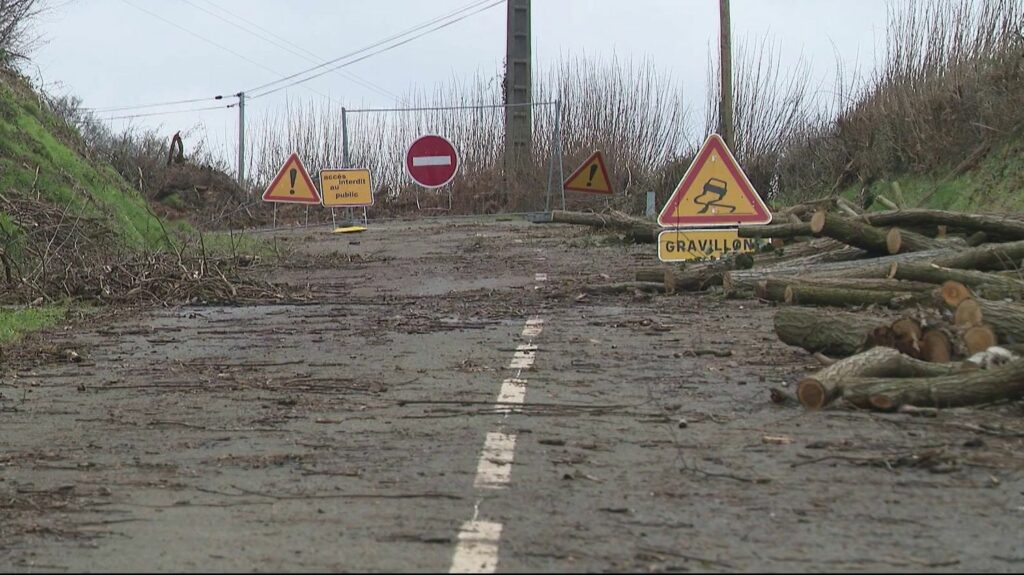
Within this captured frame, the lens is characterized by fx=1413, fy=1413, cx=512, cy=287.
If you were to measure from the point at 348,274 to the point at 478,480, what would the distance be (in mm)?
12196

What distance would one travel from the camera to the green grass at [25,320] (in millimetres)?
11477

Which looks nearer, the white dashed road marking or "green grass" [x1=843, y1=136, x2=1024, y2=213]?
the white dashed road marking

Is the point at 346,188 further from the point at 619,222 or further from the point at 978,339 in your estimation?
the point at 978,339

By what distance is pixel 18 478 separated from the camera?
629 centimetres

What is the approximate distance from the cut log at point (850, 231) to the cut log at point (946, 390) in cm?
558

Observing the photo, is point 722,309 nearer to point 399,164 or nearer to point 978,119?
point 978,119

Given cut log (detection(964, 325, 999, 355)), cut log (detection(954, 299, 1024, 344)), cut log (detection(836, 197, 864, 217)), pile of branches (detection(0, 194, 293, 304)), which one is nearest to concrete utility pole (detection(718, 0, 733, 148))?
cut log (detection(836, 197, 864, 217))

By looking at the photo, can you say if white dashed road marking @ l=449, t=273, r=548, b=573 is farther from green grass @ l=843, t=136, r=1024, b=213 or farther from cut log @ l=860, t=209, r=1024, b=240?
green grass @ l=843, t=136, r=1024, b=213

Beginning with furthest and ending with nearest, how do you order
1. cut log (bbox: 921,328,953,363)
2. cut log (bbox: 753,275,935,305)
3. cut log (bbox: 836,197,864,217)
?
cut log (bbox: 836,197,864,217) < cut log (bbox: 753,275,935,305) < cut log (bbox: 921,328,953,363)

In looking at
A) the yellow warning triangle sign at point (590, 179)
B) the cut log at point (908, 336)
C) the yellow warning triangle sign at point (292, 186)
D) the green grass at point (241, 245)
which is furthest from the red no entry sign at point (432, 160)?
Answer: the cut log at point (908, 336)

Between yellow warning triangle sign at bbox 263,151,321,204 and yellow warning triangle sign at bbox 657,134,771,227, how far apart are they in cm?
1388

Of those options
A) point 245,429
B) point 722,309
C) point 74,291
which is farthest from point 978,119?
point 245,429

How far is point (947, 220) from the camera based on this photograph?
13242mm

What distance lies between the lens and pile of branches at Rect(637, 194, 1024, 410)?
727 centimetres
